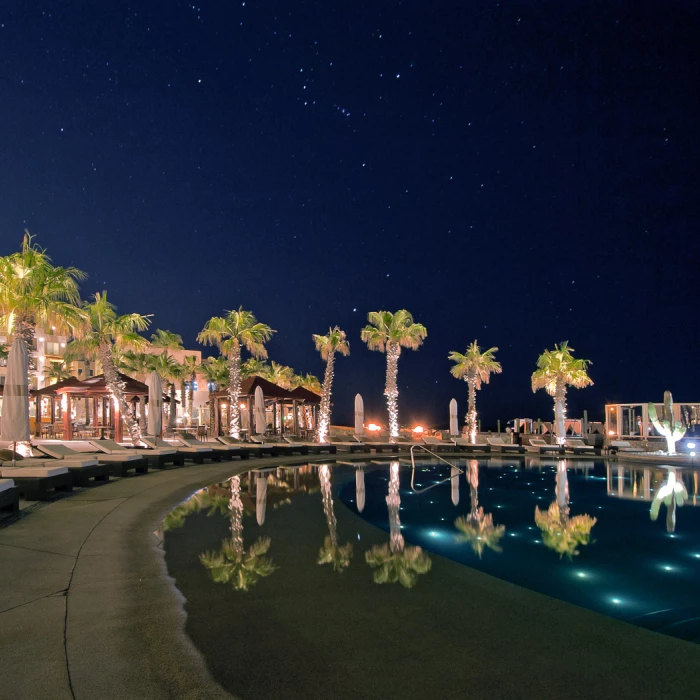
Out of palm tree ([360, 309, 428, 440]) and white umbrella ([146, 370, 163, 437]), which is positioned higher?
palm tree ([360, 309, 428, 440])

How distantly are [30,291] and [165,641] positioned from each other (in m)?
14.4

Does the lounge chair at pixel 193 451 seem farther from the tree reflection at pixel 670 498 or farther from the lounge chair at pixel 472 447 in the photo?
the tree reflection at pixel 670 498

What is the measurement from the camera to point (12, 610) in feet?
13.1

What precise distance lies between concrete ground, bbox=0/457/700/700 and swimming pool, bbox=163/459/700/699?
0.08 feet

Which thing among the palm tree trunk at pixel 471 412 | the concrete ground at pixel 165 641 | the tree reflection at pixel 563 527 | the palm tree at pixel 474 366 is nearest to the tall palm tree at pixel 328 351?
the palm tree at pixel 474 366

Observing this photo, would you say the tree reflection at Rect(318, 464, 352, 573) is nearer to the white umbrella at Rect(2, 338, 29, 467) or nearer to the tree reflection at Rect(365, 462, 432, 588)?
the tree reflection at Rect(365, 462, 432, 588)

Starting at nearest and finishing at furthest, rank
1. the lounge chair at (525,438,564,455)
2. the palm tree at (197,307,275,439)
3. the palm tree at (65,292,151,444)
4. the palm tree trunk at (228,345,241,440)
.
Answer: the palm tree at (65,292,151,444)
the lounge chair at (525,438,564,455)
the palm tree trunk at (228,345,241,440)
the palm tree at (197,307,275,439)

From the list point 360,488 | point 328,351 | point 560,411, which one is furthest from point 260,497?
point 560,411

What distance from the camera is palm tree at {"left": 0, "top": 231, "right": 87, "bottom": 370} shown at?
48.4 feet

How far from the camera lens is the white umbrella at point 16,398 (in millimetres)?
11367

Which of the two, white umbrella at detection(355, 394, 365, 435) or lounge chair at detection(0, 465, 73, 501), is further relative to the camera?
white umbrella at detection(355, 394, 365, 435)

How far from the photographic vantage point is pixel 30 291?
15.1 m

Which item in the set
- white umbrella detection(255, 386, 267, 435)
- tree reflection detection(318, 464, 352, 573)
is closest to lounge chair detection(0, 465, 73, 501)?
tree reflection detection(318, 464, 352, 573)

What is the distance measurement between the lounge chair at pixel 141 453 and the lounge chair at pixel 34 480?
3749mm
